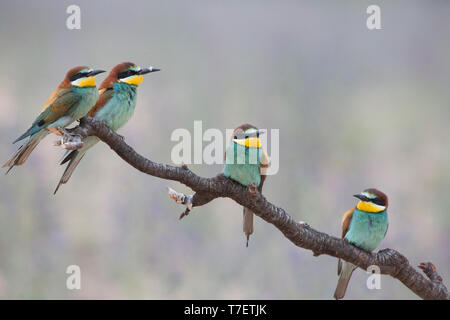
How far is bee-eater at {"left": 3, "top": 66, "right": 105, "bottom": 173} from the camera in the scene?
1851 mm

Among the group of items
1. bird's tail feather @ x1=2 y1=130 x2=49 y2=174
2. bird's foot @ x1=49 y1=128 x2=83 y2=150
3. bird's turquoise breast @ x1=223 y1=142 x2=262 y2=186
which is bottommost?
bird's turquoise breast @ x1=223 y1=142 x2=262 y2=186

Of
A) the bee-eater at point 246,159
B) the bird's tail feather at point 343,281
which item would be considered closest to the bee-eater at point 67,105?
the bee-eater at point 246,159

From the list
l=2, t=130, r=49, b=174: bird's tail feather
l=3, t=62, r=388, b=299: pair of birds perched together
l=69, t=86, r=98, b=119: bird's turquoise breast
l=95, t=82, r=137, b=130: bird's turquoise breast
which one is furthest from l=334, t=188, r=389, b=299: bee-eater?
l=2, t=130, r=49, b=174: bird's tail feather

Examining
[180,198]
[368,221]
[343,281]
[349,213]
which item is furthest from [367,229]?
[180,198]

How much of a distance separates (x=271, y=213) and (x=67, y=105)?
2.83ft

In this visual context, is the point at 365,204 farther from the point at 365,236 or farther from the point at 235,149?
the point at 235,149

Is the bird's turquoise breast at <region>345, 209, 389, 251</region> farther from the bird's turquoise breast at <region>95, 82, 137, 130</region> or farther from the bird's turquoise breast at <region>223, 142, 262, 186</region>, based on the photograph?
the bird's turquoise breast at <region>95, 82, 137, 130</region>

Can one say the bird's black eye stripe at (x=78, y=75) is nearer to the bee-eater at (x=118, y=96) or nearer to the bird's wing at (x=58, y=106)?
the bird's wing at (x=58, y=106)

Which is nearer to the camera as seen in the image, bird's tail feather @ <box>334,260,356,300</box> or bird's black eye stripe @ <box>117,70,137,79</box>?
bird's black eye stripe @ <box>117,70,137,79</box>

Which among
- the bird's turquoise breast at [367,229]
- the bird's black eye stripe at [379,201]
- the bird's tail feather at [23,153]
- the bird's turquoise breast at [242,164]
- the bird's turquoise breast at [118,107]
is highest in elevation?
the bird's turquoise breast at [118,107]

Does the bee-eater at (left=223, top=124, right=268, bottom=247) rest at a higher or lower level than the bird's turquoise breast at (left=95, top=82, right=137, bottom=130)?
lower

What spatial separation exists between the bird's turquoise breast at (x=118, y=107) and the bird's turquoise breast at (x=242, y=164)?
0.47m

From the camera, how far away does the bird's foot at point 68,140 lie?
170 cm
